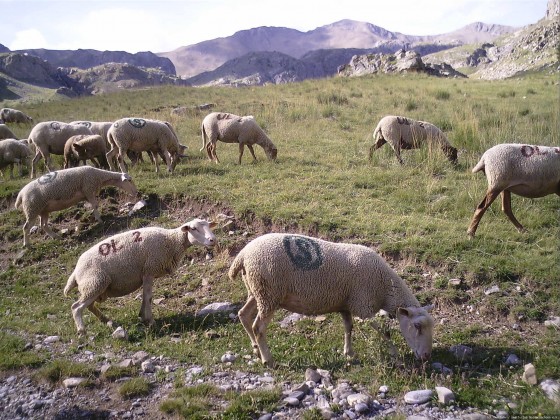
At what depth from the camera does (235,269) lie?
18.4 feet

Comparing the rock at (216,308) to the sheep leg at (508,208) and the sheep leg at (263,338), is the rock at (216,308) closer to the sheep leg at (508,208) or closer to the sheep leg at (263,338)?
the sheep leg at (263,338)

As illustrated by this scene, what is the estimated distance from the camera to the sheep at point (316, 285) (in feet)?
17.4

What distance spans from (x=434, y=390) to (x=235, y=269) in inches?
95.3

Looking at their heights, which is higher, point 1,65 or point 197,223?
point 1,65

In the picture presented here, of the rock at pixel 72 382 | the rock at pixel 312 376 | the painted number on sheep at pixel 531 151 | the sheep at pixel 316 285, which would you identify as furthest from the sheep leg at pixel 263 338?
the painted number on sheep at pixel 531 151

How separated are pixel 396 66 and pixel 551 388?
3255 centimetres

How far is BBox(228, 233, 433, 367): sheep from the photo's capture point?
17.4 ft

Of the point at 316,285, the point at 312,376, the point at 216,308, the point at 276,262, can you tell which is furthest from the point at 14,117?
the point at 312,376

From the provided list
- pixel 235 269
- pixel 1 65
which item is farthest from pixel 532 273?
pixel 1 65

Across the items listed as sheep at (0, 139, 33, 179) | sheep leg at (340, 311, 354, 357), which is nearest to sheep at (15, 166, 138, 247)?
sheep at (0, 139, 33, 179)

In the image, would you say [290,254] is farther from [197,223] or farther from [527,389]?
[527,389]

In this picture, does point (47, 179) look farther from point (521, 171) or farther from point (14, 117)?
point (14, 117)

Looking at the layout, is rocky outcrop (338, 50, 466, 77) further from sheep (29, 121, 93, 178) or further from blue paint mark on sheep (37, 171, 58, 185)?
blue paint mark on sheep (37, 171, 58, 185)

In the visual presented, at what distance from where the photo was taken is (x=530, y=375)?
4605mm
